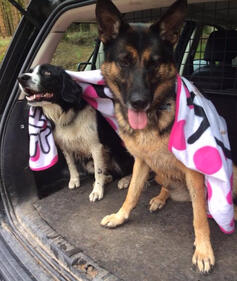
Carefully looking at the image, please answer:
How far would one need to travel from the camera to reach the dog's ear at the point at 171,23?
1.61 m

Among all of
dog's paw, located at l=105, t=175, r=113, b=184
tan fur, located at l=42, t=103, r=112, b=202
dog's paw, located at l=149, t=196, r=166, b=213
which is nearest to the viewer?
dog's paw, located at l=149, t=196, r=166, b=213

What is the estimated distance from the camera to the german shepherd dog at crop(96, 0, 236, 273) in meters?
1.67

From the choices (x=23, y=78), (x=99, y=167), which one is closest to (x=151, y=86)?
(x=23, y=78)

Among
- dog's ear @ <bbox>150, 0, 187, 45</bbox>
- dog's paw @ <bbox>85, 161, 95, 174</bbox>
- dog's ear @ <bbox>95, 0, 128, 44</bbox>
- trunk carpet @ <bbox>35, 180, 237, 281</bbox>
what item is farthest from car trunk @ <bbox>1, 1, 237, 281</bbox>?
dog's ear @ <bbox>150, 0, 187, 45</bbox>

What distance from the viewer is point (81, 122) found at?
2568 millimetres

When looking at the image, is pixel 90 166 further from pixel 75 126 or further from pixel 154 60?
pixel 154 60

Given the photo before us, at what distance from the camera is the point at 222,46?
9.41ft

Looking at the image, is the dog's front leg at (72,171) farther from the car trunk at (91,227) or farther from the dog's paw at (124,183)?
the dog's paw at (124,183)

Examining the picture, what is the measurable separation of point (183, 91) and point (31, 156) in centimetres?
134

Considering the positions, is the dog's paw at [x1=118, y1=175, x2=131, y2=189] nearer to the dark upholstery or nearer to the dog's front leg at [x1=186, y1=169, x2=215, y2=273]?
the dog's front leg at [x1=186, y1=169, x2=215, y2=273]

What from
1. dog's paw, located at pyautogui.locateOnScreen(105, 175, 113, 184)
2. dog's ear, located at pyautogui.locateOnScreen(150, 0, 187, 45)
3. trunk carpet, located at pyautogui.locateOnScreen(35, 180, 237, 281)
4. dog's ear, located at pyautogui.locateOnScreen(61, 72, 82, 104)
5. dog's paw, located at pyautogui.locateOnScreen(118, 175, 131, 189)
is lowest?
dog's paw, located at pyautogui.locateOnScreen(105, 175, 113, 184)

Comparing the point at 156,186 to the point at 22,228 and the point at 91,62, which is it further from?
the point at 91,62

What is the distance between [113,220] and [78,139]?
0.89m

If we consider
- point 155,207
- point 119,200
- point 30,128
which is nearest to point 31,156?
point 30,128
